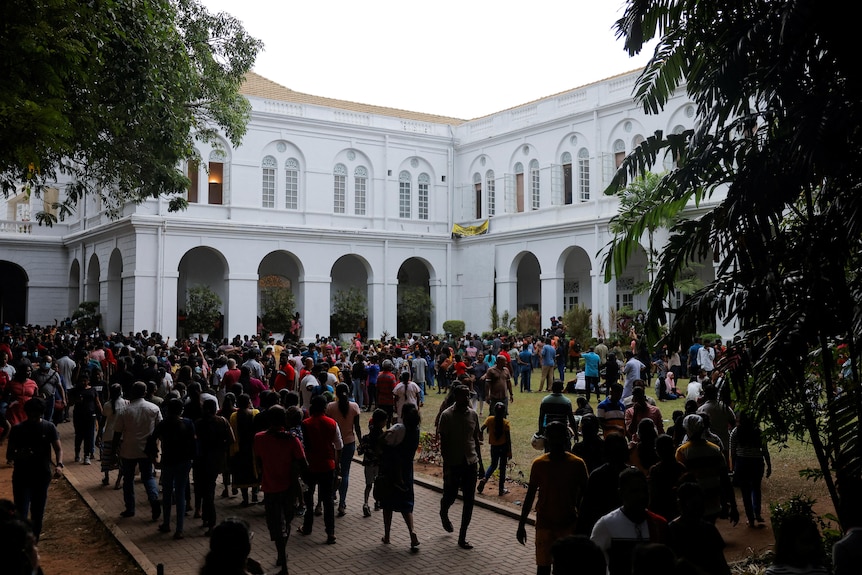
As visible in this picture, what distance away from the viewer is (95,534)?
8.54 metres

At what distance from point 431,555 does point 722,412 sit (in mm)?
3908

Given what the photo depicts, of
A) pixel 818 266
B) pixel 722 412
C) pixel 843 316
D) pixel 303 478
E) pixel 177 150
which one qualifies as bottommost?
pixel 303 478

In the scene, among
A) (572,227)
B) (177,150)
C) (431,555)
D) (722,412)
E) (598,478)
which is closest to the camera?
(598,478)

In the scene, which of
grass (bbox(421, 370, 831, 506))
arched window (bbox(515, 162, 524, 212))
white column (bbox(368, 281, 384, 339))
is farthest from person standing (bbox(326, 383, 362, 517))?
arched window (bbox(515, 162, 524, 212))

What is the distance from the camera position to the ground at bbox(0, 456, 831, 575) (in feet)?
24.7

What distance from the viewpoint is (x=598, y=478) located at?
5.58 m

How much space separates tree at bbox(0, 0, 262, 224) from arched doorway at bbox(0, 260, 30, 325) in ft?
80.1

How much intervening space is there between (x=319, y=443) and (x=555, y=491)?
302 cm

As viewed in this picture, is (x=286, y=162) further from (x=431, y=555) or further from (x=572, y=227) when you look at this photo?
(x=431, y=555)

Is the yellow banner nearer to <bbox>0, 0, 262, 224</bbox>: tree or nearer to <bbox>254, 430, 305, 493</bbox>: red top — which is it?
<bbox>0, 0, 262, 224</bbox>: tree

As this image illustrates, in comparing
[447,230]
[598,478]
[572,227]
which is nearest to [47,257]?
[447,230]

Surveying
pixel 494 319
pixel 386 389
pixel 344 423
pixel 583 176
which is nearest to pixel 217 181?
pixel 494 319

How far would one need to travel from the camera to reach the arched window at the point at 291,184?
106 feet

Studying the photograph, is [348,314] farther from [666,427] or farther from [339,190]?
A: [666,427]
